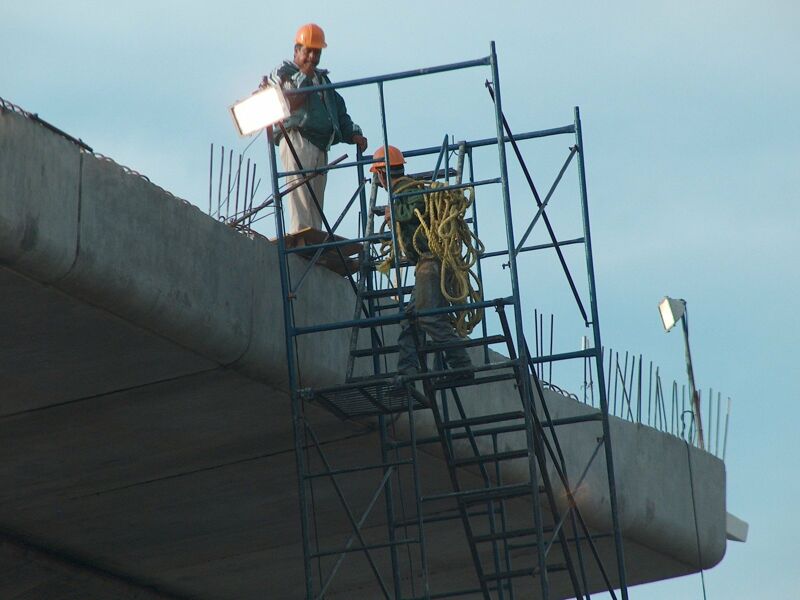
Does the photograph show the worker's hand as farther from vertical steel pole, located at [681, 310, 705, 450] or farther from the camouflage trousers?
vertical steel pole, located at [681, 310, 705, 450]

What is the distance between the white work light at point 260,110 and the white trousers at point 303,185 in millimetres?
1419

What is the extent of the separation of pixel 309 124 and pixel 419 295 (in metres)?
2.71

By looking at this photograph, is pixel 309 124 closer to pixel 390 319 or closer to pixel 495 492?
pixel 390 319

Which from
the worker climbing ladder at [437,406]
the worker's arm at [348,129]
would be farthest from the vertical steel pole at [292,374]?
the worker's arm at [348,129]

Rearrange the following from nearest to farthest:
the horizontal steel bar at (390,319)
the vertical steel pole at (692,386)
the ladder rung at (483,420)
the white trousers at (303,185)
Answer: the ladder rung at (483,420), the horizontal steel bar at (390,319), the white trousers at (303,185), the vertical steel pole at (692,386)

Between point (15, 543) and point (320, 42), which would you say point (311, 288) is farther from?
point (15, 543)

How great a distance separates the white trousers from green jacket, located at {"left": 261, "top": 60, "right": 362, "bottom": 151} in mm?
83

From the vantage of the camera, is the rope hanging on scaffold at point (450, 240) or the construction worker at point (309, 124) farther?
the construction worker at point (309, 124)

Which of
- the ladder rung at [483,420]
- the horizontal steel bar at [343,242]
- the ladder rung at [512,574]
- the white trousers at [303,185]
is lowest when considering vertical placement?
the ladder rung at [512,574]

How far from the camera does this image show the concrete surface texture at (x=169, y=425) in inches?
501

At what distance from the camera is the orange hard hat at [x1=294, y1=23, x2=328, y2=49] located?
16.5 m

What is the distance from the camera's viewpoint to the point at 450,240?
14523 millimetres

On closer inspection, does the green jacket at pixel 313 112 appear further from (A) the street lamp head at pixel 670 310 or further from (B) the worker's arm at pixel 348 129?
(A) the street lamp head at pixel 670 310

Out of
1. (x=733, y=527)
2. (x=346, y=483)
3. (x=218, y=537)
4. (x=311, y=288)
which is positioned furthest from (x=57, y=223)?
(x=733, y=527)
